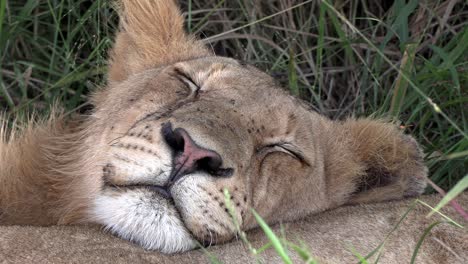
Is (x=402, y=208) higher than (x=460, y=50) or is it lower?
lower

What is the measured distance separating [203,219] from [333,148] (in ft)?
3.14

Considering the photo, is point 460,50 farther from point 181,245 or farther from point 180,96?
point 181,245

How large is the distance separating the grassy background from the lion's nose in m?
1.61

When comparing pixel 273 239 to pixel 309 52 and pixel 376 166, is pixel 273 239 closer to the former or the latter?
pixel 376 166

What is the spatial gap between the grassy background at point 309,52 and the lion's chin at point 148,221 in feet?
5.20

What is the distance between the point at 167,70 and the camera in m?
3.34

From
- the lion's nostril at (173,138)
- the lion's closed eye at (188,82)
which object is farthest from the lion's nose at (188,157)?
the lion's closed eye at (188,82)

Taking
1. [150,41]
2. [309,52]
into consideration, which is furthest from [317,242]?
[309,52]

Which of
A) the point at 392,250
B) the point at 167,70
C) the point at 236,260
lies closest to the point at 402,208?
the point at 392,250

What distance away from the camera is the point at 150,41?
358 centimetres

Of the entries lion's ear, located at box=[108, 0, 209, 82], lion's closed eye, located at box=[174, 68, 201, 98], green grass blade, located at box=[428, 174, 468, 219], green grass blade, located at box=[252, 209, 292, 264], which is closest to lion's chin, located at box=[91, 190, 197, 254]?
green grass blade, located at box=[252, 209, 292, 264]

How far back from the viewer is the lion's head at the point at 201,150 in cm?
255

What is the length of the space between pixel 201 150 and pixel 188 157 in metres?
0.05

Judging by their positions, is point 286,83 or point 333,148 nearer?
point 333,148
